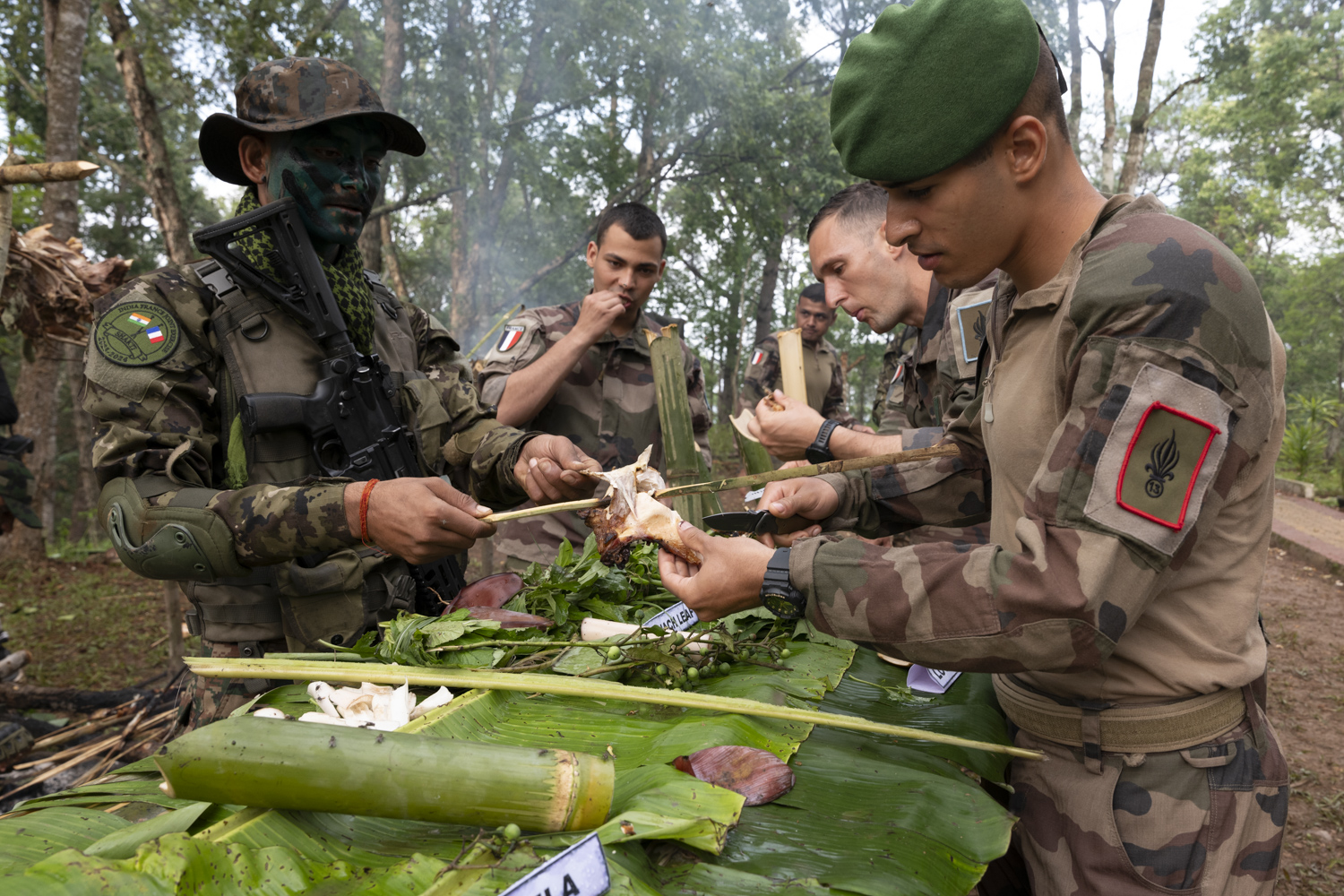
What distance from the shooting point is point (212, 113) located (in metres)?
2.49

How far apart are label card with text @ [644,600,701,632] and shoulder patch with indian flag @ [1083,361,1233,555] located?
3.64 ft

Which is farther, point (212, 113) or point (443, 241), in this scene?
point (443, 241)

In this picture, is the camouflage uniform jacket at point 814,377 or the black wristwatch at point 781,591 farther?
the camouflage uniform jacket at point 814,377

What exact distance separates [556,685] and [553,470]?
44.5 inches

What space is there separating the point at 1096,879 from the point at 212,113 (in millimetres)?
3161

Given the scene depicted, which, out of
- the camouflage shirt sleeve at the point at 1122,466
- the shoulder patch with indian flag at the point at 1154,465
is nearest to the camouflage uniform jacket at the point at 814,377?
the camouflage shirt sleeve at the point at 1122,466

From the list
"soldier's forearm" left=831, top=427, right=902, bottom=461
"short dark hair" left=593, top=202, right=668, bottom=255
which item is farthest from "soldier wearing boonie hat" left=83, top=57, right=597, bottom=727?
"short dark hair" left=593, top=202, right=668, bottom=255

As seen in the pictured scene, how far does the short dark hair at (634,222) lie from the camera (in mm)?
4301

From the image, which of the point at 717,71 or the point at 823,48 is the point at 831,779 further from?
the point at 823,48

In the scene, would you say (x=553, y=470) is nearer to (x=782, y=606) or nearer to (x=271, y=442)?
(x=271, y=442)

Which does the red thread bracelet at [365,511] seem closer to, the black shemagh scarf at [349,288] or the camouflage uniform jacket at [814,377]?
the black shemagh scarf at [349,288]

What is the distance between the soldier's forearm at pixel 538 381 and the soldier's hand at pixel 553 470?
4.21 feet

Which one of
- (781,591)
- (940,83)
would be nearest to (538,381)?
(781,591)

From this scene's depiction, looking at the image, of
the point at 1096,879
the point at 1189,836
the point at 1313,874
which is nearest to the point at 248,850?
the point at 1096,879
